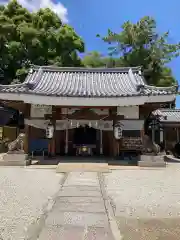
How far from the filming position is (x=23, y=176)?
845 centimetres

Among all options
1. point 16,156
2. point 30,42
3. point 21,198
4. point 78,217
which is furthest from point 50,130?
point 30,42

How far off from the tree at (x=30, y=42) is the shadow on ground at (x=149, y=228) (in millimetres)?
22405

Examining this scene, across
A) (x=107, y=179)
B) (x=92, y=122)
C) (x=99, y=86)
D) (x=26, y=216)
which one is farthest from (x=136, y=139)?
A: (x=26, y=216)

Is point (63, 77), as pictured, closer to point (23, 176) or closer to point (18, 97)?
point (18, 97)

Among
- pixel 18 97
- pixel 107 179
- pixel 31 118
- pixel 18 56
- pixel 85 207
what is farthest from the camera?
pixel 18 56

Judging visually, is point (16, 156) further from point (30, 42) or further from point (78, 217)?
point (30, 42)

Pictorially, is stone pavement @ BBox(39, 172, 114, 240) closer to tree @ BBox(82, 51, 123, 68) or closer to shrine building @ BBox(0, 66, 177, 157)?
shrine building @ BBox(0, 66, 177, 157)

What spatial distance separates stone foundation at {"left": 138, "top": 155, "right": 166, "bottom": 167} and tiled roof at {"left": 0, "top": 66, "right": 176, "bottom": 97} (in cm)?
295

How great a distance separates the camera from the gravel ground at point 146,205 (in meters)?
3.70

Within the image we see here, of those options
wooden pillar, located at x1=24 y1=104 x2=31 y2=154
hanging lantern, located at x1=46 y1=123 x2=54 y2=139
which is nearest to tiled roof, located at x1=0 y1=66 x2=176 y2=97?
wooden pillar, located at x1=24 y1=104 x2=31 y2=154

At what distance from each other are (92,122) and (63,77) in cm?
443

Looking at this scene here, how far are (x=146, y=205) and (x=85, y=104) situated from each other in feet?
22.4

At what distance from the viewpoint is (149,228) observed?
150 inches

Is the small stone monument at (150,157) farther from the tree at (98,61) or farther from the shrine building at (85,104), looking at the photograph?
the tree at (98,61)
